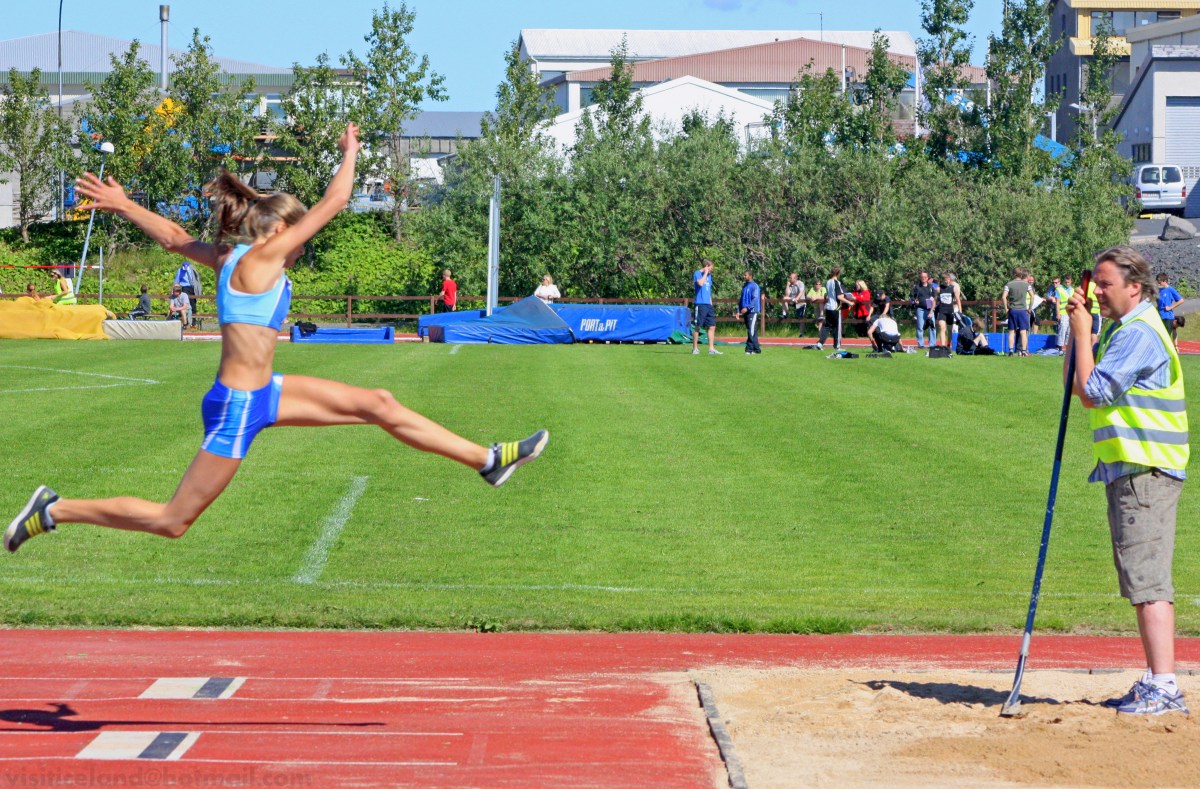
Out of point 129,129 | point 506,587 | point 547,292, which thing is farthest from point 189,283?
point 506,587

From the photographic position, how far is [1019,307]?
106 feet

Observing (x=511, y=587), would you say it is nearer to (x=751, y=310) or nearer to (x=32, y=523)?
(x=32, y=523)

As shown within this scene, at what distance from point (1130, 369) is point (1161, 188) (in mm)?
67245

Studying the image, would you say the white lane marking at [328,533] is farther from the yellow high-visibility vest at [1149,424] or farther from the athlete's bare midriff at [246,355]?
the yellow high-visibility vest at [1149,424]

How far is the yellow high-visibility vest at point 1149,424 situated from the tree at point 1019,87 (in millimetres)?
42105

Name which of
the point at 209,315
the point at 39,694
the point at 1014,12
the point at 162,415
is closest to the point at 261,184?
the point at 209,315

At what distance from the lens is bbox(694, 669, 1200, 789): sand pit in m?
6.14

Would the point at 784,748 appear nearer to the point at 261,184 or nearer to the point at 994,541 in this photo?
the point at 994,541

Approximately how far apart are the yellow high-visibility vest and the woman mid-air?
298 centimetres

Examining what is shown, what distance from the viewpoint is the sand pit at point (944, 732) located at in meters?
6.14

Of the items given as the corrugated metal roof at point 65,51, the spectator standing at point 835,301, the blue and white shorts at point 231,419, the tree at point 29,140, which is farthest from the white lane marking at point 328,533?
the corrugated metal roof at point 65,51

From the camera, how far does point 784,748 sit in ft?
21.4

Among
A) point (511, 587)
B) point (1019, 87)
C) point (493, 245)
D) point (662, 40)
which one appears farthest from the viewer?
point (662, 40)

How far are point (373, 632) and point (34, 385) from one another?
15.2 m
